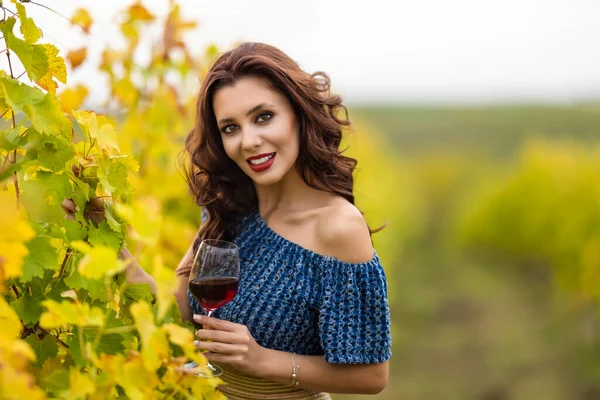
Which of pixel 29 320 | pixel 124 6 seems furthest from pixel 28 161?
pixel 124 6

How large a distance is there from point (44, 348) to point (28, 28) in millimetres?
704

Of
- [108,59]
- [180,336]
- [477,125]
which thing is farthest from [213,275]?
[477,125]

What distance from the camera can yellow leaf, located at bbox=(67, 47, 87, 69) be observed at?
130 inches

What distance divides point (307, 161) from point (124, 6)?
6.49 ft

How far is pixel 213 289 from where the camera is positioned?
1.98 meters

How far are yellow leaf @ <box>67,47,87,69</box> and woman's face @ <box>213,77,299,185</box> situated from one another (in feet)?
3.99

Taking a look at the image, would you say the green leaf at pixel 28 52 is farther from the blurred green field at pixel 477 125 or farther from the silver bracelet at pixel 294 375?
the blurred green field at pixel 477 125

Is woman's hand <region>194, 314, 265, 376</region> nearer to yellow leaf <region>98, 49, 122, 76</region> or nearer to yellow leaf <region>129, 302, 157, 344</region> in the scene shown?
yellow leaf <region>129, 302, 157, 344</region>

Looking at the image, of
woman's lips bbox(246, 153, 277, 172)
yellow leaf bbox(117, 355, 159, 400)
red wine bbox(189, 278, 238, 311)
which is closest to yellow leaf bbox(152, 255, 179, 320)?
yellow leaf bbox(117, 355, 159, 400)

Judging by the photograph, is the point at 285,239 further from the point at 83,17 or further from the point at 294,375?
the point at 83,17

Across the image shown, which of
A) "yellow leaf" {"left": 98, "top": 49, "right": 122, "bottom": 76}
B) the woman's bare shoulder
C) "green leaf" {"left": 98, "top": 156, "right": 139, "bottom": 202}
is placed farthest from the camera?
"yellow leaf" {"left": 98, "top": 49, "right": 122, "bottom": 76}

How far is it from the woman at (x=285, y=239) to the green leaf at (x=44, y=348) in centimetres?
49

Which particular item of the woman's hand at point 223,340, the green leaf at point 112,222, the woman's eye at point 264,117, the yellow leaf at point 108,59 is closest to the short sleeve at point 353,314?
the woman's hand at point 223,340

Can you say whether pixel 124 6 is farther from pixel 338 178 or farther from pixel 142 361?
pixel 142 361
